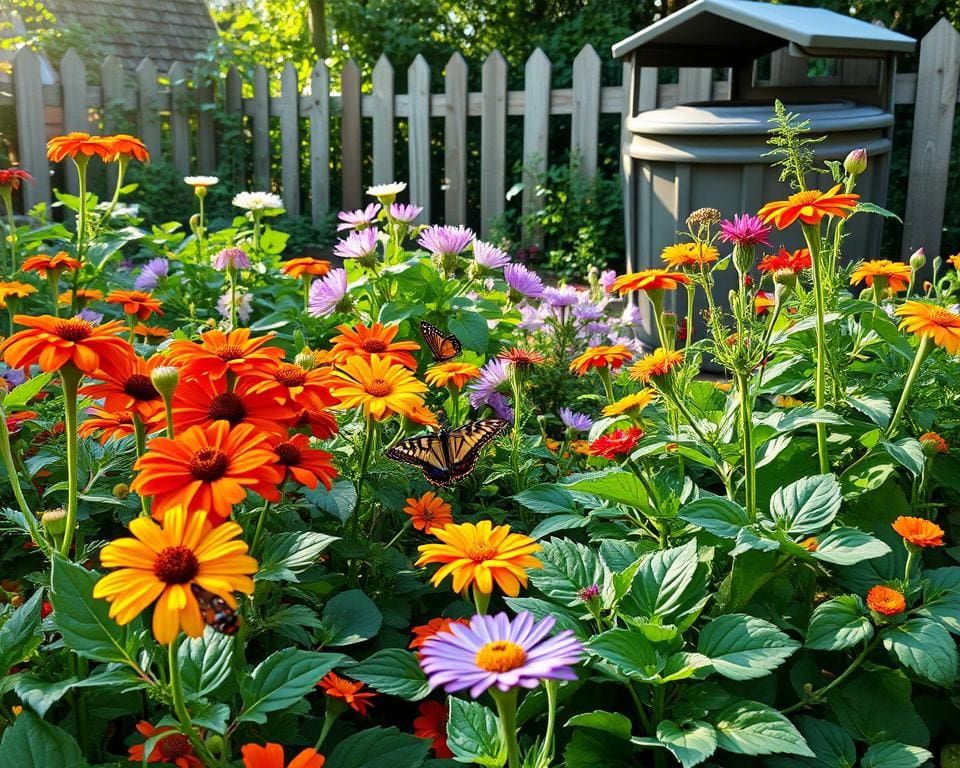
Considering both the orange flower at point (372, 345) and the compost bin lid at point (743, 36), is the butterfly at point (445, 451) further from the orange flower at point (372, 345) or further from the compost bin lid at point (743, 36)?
the compost bin lid at point (743, 36)

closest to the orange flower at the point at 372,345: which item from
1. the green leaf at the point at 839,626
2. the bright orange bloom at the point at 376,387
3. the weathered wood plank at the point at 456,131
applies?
the bright orange bloom at the point at 376,387

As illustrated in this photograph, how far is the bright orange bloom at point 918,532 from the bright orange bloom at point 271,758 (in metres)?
0.83

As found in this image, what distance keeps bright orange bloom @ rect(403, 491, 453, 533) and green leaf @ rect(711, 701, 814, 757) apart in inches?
20.4

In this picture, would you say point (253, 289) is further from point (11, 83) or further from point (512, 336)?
point (11, 83)

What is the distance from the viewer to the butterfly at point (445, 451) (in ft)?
→ 4.90

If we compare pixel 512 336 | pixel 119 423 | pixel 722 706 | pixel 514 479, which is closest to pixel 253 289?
pixel 512 336

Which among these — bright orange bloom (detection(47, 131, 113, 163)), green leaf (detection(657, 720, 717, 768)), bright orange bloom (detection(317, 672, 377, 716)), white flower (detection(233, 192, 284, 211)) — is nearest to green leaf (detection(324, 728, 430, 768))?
bright orange bloom (detection(317, 672, 377, 716))

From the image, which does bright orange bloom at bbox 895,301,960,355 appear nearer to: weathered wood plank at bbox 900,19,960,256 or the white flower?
the white flower

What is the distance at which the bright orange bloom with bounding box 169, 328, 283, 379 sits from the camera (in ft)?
3.70

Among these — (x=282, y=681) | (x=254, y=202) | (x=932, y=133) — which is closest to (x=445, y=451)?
(x=282, y=681)

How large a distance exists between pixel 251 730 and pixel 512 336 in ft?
4.40

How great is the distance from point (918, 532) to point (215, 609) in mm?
969

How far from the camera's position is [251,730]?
1.24 metres

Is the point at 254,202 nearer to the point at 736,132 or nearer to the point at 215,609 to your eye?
the point at 736,132
